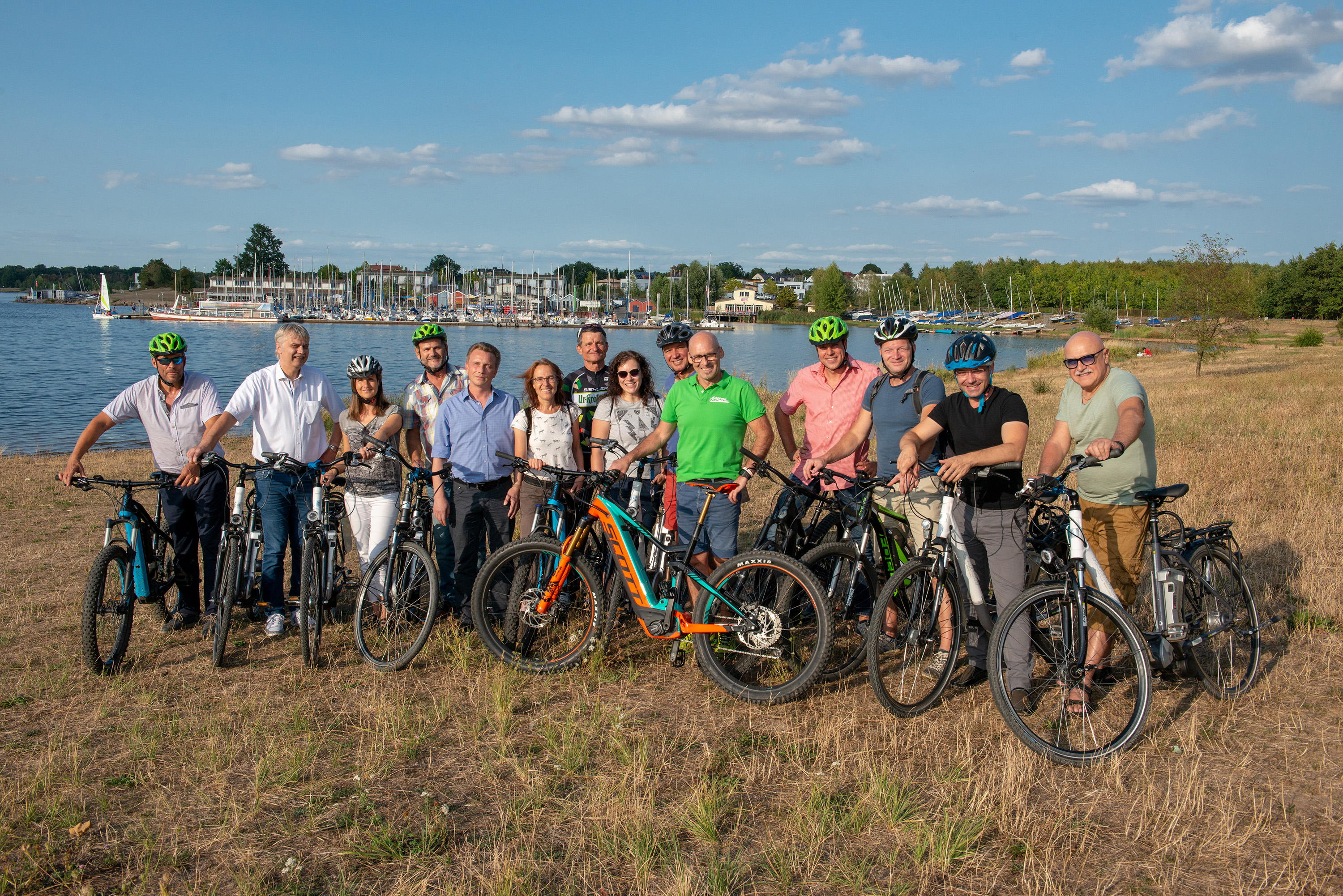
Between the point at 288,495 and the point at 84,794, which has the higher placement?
the point at 288,495

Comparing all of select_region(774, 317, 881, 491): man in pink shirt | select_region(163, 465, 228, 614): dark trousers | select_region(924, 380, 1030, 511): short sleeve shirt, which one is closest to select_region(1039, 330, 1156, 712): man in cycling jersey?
select_region(924, 380, 1030, 511): short sleeve shirt

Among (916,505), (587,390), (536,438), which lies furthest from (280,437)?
(916,505)

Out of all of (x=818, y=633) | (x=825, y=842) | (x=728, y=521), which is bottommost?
(x=825, y=842)

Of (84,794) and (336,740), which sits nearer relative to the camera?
(84,794)

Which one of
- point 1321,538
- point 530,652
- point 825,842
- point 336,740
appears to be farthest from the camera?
point 1321,538

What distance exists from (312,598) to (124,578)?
1.15 meters

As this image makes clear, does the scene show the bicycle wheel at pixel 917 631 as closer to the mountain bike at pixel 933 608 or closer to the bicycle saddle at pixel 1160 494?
the mountain bike at pixel 933 608

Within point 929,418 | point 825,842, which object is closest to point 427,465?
point 929,418

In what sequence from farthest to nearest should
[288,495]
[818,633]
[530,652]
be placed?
[288,495], [530,652], [818,633]

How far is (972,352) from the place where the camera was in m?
4.52

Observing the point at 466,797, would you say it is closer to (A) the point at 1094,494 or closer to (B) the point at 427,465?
(B) the point at 427,465

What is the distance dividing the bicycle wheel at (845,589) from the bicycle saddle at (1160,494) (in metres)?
1.49

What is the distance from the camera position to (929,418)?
4.85 m

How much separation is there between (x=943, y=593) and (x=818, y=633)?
687mm
